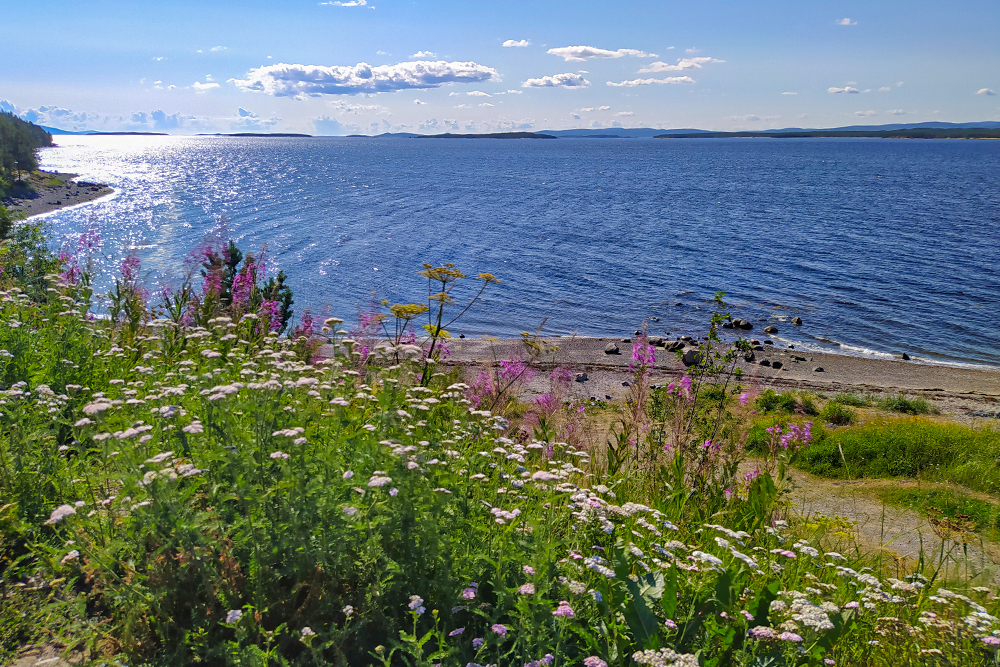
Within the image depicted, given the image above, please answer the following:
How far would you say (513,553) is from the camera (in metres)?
3.18

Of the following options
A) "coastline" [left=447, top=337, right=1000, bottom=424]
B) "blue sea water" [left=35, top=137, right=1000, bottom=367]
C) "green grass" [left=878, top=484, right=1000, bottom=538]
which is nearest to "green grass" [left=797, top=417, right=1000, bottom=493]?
"green grass" [left=878, top=484, right=1000, bottom=538]

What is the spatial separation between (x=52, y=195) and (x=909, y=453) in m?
85.4

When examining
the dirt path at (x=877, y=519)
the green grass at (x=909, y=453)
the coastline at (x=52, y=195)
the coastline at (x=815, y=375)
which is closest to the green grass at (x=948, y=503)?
the dirt path at (x=877, y=519)

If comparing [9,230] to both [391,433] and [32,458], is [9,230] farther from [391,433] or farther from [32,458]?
[391,433]

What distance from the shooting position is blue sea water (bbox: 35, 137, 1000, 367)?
99.3 feet

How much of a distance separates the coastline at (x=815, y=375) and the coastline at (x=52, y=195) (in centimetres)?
5360

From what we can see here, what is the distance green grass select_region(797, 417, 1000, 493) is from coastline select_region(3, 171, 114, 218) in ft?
211

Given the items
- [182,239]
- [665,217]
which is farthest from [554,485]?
[665,217]

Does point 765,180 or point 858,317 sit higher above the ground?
point 765,180

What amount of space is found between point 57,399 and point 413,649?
11.8ft

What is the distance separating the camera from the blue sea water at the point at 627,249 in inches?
1192

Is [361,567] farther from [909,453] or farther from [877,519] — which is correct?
[909,453]

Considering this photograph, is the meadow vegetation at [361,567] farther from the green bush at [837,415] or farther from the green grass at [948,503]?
the green bush at [837,415]

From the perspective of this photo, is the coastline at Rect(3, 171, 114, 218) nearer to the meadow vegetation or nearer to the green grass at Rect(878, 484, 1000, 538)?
the meadow vegetation
